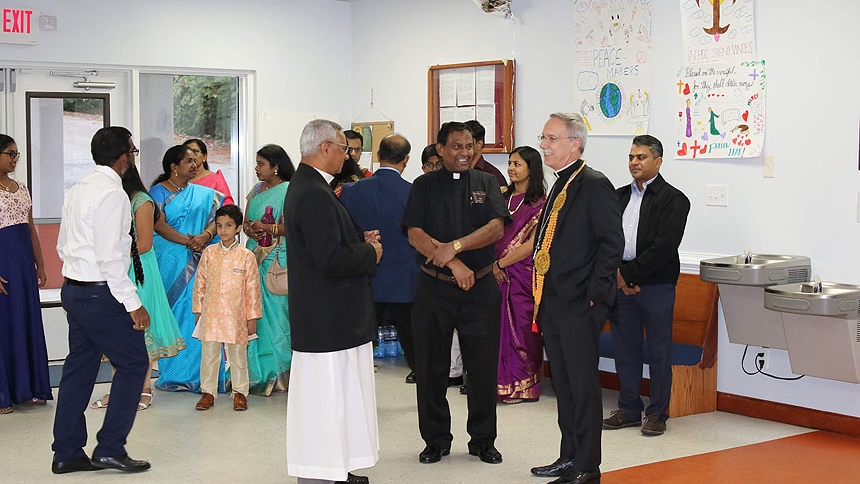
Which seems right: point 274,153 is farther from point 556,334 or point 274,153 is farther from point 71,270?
point 556,334

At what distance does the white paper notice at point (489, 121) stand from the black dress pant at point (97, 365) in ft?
12.2

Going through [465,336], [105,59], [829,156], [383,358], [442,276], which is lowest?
[383,358]

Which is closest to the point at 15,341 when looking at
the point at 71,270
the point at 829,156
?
the point at 71,270

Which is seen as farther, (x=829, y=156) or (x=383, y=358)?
(x=383, y=358)

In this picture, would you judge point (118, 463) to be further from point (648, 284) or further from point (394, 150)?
point (648, 284)

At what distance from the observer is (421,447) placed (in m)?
5.20

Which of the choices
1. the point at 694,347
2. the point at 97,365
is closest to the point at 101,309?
the point at 97,365

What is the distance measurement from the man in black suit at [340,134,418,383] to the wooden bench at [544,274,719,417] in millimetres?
1484

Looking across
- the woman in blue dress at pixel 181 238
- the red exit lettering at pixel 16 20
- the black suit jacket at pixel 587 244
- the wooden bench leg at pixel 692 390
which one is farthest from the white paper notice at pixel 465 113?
the black suit jacket at pixel 587 244

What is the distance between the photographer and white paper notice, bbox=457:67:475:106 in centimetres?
782

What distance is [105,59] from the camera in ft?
25.6

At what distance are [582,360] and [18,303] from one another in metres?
3.47

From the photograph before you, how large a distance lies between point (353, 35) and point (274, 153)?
2.98 meters

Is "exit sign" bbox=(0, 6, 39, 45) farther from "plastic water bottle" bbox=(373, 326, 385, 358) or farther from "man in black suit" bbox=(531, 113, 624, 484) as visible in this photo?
"man in black suit" bbox=(531, 113, 624, 484)
